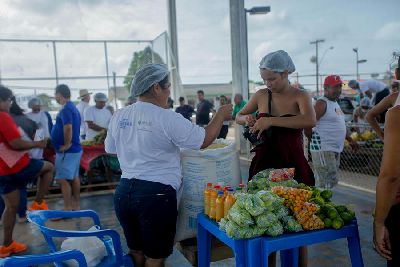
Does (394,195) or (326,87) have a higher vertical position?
(326,87)

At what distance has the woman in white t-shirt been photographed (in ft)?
7.93

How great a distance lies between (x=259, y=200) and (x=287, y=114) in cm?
97

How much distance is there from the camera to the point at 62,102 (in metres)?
5.21

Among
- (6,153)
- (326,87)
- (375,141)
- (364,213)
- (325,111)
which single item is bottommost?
(364,213)

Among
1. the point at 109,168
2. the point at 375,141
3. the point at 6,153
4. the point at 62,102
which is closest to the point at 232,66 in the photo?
the point at 375,141

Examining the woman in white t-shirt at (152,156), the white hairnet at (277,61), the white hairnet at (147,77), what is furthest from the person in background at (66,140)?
the white hairnet at (277,61)

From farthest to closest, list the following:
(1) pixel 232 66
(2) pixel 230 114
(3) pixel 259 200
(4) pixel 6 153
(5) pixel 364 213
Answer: (1) pixel 232 66, (5) pixel 364 213, (4) pixel 6 153, (2) pixel 230 114, (3) pixel 259 200

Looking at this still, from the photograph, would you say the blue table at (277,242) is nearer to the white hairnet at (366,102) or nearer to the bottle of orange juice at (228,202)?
the bottle of orange juice at (228,202)

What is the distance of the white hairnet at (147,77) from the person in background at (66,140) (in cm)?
295

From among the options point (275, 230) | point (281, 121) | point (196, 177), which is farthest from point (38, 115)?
point (275, 230)

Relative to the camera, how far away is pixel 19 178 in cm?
425

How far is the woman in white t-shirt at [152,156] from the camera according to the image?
242 centimetres

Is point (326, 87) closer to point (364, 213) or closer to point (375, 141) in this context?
point (364, 213)

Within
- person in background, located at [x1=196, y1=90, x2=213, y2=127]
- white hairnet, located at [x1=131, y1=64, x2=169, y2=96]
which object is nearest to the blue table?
white hairnet, located at [x1=131, y1=64, x2=169, y2=96]
